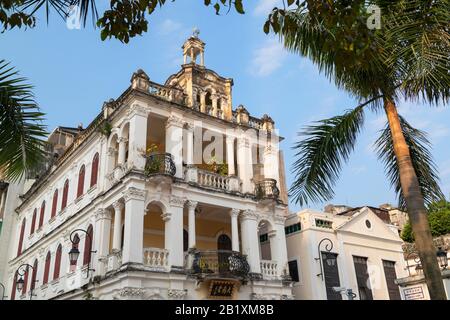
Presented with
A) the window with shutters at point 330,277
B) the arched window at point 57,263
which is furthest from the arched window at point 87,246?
the window with shutters at point 330,277

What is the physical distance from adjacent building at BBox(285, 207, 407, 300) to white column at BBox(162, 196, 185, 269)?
6.37 metres

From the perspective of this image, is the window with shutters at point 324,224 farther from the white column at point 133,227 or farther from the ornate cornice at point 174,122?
the white column at point 133,227

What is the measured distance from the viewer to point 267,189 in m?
20.1

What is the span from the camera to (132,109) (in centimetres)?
1783

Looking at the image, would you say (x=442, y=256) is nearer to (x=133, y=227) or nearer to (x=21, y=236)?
(x=133, y=227)

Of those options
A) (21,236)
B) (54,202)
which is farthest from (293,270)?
(21,236)

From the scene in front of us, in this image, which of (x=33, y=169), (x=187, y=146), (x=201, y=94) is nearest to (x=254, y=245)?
(x=187, y=146)

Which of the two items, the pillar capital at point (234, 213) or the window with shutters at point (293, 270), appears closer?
the pillar capital at point (234, 213)

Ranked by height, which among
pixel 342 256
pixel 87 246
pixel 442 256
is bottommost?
pixel 442 256

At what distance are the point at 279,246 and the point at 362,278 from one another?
5.34 meters

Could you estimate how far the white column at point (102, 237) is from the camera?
56.1ft

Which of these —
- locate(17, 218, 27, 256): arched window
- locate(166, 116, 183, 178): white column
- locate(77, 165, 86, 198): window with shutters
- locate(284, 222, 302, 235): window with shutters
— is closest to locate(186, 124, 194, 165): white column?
locate(166, 116, 183, 178): white column

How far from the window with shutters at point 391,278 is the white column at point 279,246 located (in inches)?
276
